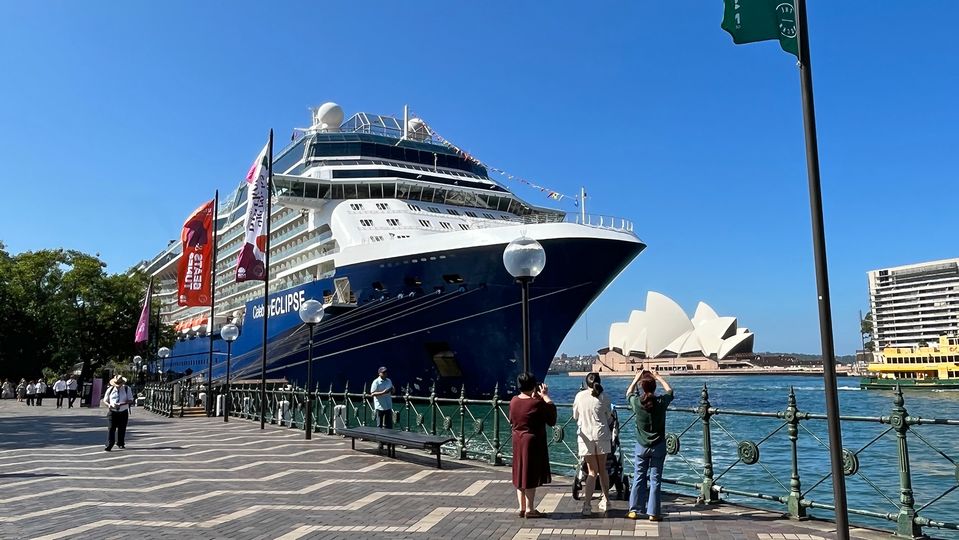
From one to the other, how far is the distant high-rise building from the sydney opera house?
124 feet

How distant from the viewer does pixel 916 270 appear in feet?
464

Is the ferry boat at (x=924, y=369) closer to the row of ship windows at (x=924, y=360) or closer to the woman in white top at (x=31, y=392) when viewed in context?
the row of ship windows at (x=924, y=360)

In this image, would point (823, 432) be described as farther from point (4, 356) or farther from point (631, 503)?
point (4, 356)

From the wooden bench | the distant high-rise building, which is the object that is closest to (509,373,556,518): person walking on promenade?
the wooden bench

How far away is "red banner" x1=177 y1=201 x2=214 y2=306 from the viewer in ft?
77.9

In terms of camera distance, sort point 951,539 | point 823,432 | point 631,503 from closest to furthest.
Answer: point 631,503, point 951,539, point 823,432

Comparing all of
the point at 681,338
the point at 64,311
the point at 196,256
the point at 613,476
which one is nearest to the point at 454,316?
the point at 196,256

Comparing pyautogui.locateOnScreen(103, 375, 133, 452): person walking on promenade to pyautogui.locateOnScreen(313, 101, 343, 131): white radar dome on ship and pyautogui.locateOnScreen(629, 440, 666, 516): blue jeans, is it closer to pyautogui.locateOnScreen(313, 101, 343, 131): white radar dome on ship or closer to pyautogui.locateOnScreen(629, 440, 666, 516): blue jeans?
pyautogui.locateOnScreen(629, 440, 666, 516): blue jeans

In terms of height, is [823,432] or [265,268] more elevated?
[265,268]

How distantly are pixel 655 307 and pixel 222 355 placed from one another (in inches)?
3415

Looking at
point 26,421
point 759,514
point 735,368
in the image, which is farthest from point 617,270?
point 735,368

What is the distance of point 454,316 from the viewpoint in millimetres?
24672

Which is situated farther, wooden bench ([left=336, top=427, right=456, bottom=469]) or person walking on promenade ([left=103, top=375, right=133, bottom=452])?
person walking on promenade ([left=103, top=375, right=133, bottom=452])

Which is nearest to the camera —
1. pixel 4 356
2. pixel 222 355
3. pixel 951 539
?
pixel 951 539
